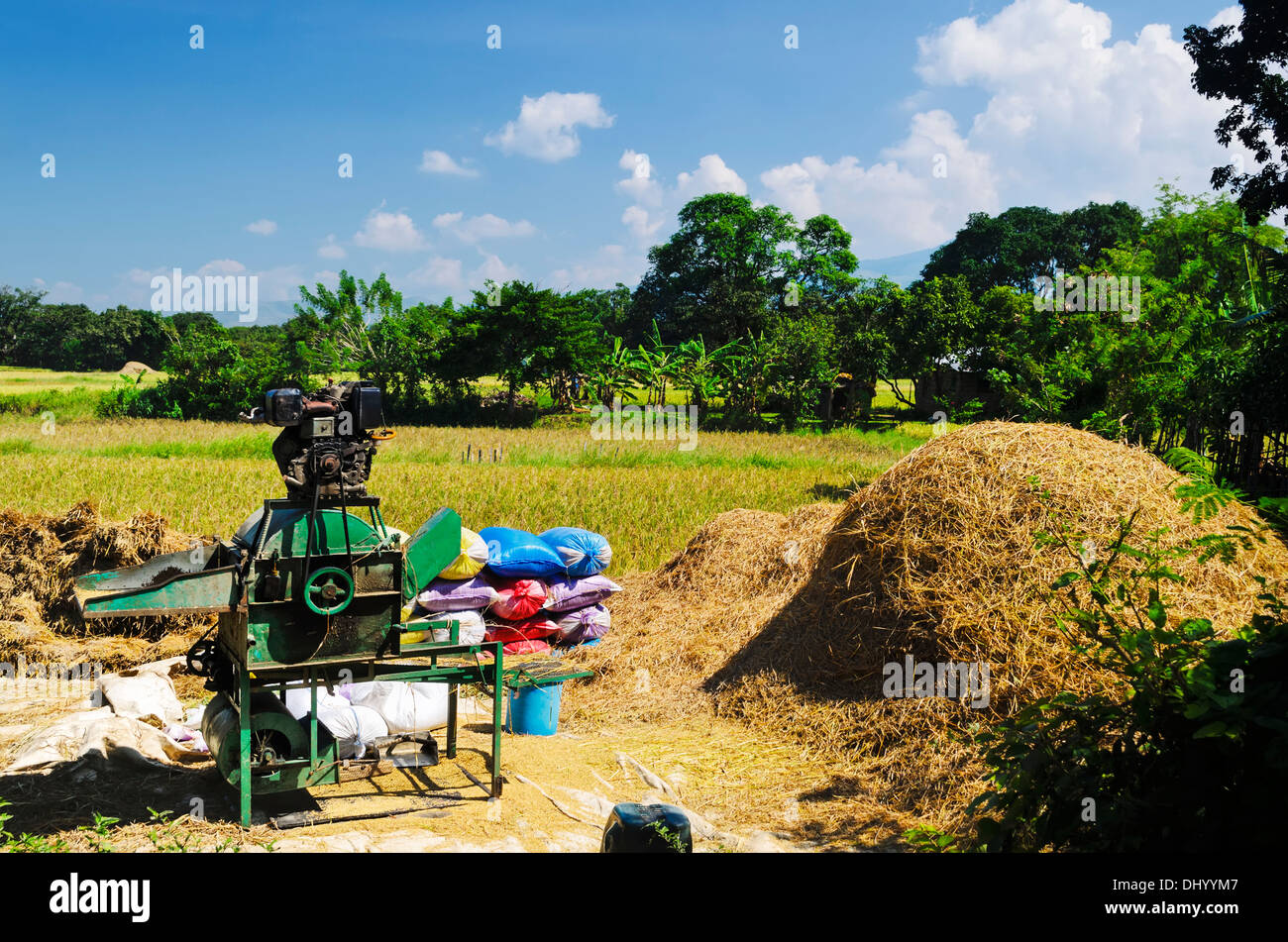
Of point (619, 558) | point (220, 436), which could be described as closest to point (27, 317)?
point (220, 436)

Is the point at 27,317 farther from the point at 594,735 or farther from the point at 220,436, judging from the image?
the point at 594,735

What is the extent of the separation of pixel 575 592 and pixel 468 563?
3.53 ft

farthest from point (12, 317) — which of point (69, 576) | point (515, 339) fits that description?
point (69, 576)

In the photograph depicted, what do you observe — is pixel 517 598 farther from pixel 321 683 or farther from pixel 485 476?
pixel 485 476

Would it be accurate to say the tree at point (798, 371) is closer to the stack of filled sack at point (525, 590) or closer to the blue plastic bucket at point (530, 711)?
the stack of filled sack at point (525, 590)

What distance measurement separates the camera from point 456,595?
7387 millimetres

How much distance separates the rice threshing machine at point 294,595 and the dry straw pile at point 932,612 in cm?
223

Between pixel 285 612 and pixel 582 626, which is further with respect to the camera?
pixel 582 626

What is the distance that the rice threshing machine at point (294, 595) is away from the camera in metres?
4.11

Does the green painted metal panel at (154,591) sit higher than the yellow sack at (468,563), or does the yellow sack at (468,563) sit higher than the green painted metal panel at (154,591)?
the green painted metal panel at (154,591)

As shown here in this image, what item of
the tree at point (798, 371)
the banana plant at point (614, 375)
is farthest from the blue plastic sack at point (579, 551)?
the banana plant at point (614, 375)

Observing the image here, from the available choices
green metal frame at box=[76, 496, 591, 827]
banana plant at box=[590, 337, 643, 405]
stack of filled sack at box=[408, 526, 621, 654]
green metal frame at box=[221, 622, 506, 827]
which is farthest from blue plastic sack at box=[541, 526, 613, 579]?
banana plant at box=[590, 337, 643, 405]

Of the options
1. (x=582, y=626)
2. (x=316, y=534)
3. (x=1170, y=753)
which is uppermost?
(x=316, y=534)

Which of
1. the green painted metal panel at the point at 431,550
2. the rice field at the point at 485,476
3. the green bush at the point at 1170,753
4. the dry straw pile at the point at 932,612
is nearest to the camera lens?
the green bush at the point at 1170,753
